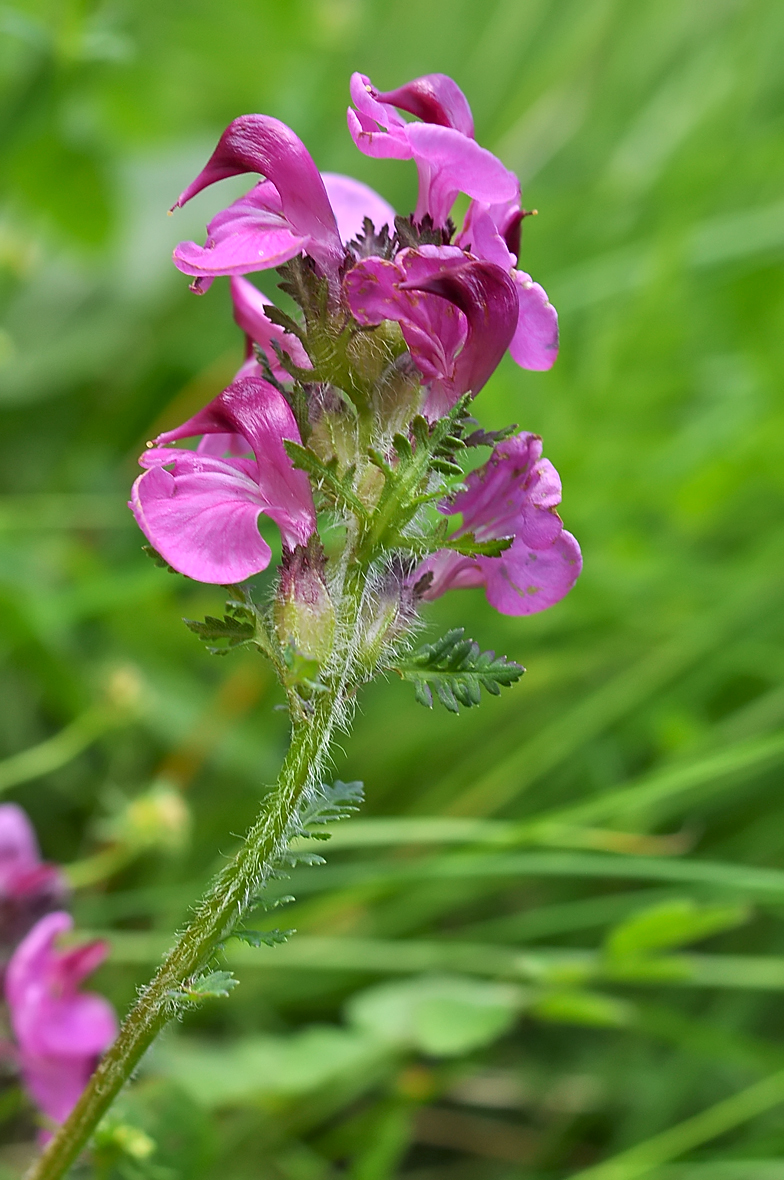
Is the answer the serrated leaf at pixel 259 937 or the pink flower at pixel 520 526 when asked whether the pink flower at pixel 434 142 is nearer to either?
the pink flower at pixel 520 526

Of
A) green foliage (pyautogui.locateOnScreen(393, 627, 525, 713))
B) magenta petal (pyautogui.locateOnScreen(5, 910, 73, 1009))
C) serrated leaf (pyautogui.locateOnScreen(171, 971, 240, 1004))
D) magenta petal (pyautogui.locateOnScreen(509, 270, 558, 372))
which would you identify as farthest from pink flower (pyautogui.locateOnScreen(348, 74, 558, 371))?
magenta petal (pyautogui.locateOnScreen(5, 910, 73, 1009))

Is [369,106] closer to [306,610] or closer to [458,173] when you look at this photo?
[458,173]

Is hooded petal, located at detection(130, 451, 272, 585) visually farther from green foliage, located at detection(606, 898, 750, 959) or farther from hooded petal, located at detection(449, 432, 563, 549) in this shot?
green foliage, located at detection(606, 898, 750, 959)

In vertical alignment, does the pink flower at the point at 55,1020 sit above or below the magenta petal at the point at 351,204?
below

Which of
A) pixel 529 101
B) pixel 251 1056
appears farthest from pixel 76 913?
pixel 529 101

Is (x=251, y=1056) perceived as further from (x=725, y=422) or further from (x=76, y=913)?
(x=725, y=422)

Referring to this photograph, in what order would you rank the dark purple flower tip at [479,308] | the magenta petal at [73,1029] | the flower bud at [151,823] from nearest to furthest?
the dark purple flower tip at [479,308]
the magenta petal at [73,1029]
the flower bud at [151,823]

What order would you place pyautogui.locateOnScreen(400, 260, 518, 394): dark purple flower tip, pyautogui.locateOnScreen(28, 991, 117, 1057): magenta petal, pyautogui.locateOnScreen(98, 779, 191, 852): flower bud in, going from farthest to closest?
pyautogui.locateOnScreen(98, 779, 191, 852): flower bud → pyautogui.locateOnScreen(28, 991, 117, 1057): magenta petal → pyautogui.locateOnScreen(400, 260, 518, 394): dark purple flower tip

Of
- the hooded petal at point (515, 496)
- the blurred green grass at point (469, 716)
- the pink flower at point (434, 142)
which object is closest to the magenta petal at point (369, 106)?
the pink flower at point (434, 142)
